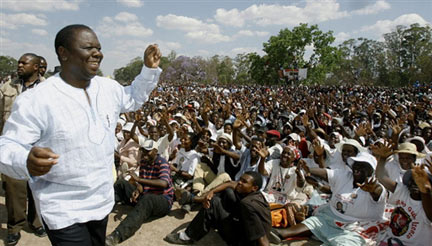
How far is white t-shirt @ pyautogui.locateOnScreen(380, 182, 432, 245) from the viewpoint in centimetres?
257

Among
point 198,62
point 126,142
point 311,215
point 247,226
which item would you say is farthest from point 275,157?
point 198,62

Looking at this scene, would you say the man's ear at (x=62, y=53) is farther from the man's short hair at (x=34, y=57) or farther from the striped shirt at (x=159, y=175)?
the striped shirt at (x=159, y=175)

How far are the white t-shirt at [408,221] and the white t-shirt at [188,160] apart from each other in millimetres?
2593

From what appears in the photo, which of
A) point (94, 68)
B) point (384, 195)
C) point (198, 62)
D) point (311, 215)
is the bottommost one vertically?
point (311, 215)

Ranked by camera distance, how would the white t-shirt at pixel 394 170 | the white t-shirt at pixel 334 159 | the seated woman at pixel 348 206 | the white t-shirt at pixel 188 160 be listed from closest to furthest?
the seated woman at pixel 348 206 < the white t-shirt at pixel 394 170 < the white t-shirt at pixel 334 159 < the white t-shirt at pixel 188 160

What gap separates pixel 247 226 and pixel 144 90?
6.04ft

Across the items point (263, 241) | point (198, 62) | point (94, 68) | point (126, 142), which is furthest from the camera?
point (198, 62)

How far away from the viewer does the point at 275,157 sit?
4.22m

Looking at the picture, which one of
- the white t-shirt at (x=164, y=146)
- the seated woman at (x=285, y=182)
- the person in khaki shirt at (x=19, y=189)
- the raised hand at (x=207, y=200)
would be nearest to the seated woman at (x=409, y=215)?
the seated woman at (x=285, y=182)

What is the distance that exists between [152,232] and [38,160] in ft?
8.69

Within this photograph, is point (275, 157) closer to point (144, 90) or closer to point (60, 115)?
point (144, 90)

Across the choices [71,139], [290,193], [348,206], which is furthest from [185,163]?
[71,139]

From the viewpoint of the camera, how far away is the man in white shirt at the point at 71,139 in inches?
46.2

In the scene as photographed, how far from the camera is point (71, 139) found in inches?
49.9
